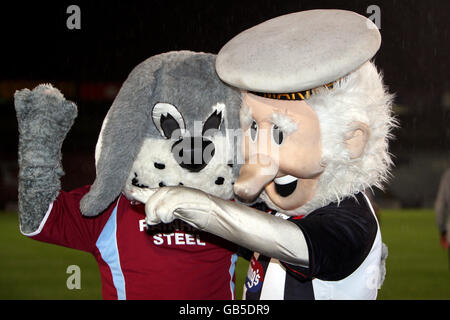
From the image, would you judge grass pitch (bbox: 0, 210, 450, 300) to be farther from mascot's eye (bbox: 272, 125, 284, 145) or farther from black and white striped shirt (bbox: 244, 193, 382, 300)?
mascot's eye (bbox: 272, 125, 284, 145)

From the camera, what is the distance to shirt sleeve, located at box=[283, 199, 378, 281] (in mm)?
1372

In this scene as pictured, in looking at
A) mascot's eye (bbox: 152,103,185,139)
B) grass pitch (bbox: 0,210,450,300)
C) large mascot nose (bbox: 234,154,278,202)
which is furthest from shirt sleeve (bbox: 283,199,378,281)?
grass pitch (bbox: 0,210,450,300)

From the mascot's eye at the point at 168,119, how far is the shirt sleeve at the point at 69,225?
1.37 feet

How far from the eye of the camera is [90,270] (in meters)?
6.39

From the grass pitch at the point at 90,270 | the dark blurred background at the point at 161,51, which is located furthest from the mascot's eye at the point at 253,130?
the dark blurred background at the point at 161,51

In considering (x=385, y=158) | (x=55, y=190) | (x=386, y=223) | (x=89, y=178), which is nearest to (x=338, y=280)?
(x=385, y=158)

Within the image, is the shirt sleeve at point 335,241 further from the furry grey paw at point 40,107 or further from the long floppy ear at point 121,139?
the furry grey paw at point 40,107

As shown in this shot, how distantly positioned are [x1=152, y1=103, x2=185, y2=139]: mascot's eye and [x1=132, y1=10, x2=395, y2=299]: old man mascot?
21cm

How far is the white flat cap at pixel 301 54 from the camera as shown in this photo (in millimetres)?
1407

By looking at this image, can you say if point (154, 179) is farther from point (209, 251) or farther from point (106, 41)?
point (106, 41)

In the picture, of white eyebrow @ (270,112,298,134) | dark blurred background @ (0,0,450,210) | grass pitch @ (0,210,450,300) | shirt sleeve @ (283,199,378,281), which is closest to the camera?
shirt sleeve @ (283,199,378,281)

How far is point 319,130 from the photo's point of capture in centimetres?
152

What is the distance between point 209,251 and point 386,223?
10399 mm

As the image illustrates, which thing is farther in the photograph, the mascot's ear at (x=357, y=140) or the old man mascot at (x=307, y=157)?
the mascot's ear at (x=357, y=140)
